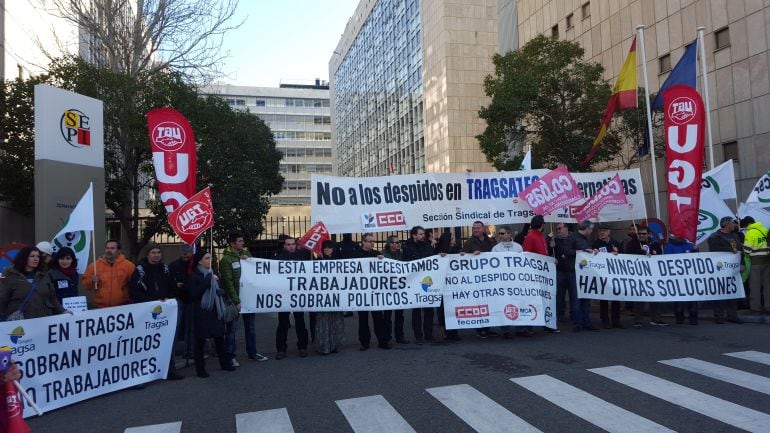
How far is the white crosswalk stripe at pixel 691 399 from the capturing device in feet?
16.2

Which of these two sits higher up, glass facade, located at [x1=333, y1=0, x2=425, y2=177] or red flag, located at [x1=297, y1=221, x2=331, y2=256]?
glass facade, located at [x1=333, y1=0, x2=425, y2=177]

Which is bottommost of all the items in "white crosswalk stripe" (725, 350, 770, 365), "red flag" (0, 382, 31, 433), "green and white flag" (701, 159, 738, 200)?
"white crosswalk stripe" (725, 350, 770, 365)

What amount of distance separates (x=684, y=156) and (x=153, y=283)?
10043 millimetres

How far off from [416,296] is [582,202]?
15.3 feet

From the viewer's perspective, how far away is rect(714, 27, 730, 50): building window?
20977mm

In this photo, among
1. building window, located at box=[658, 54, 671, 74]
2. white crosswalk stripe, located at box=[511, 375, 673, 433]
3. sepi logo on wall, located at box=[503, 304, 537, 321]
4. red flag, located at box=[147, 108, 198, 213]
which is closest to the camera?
white crosswalk stripe, located at box=[511, 375, 673, 433]

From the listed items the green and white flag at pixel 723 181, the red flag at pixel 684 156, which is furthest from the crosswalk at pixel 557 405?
the green and white flag at pixel 723 181

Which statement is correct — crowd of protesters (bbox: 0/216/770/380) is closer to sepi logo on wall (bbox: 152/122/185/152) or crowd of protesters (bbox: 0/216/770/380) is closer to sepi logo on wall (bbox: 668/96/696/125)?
sepi logo on wall (bbox: 152/122/185/152)

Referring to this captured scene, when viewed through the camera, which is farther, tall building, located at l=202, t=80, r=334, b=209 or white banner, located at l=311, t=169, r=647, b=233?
tall building, located at l=202, t=80, r=334, b=209

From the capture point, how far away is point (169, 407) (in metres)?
6.21

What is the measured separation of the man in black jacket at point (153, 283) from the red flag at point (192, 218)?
1.48 ft

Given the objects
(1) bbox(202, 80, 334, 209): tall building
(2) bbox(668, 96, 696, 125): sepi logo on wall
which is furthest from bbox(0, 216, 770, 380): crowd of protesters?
(1) bbox(202, 80, 334, 209): tall building

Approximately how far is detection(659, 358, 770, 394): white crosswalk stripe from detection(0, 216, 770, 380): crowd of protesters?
9.06 ft

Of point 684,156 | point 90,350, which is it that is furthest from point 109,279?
point 684,156
